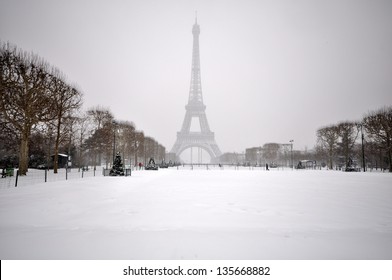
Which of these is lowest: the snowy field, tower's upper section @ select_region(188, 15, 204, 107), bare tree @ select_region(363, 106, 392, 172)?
the snowy field

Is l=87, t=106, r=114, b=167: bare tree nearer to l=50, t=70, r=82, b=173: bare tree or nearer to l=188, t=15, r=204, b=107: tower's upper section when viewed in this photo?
l=50, t=70, r=82, b=173: bare tree

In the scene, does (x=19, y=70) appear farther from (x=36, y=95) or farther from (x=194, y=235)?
(x=194, y=235)

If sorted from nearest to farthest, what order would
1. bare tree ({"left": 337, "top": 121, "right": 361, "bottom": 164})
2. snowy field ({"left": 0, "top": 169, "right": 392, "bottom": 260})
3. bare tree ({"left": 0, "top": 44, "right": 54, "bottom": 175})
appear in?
snowy field ({"left": 0, "top": 169, "right": 392, "bottom": 260}) → bare tree ({"left": 0, "top": 44, "right": 54, "bottom": 175}) → bare tree ({"left": 337, "top": 121, "right": 361, "bottom": 164})

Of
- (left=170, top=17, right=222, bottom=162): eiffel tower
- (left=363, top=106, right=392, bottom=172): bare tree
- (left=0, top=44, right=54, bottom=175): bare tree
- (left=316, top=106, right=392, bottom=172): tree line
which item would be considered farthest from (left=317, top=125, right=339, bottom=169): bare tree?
(left=0, top=44, right=54, bottom=175): bare tree

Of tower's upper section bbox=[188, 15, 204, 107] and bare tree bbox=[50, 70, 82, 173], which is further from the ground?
tower's upper section bbox=[188, 15, 204, 107]

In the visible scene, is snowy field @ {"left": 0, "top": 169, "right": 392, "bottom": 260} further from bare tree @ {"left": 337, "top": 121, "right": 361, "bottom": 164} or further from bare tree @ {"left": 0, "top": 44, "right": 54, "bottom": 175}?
bare tree @ {"left": 337, "top": 121, "right": 361, "bottom": 164}

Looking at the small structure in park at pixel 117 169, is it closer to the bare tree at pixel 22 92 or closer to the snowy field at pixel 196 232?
the bare tree at pixel 22 92

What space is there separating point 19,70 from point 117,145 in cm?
2402

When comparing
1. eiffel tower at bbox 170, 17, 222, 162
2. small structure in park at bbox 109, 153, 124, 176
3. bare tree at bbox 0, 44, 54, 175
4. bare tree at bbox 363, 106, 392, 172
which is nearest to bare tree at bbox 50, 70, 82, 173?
bare tree at bbox 0, 44, 54, 175

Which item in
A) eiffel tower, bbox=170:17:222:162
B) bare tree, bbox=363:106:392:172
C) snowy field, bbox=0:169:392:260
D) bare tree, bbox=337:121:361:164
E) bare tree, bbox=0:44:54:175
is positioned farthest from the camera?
eiffel tower, bbox=170:17:222:162

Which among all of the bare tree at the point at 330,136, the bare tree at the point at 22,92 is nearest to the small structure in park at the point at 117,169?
the bare tree at the point at 22,92

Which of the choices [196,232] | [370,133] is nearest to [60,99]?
[196,232]

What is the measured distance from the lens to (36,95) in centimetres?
2205

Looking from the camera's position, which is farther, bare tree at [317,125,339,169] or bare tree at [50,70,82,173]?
bare tree at [317,125,339,169]
